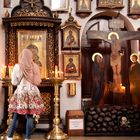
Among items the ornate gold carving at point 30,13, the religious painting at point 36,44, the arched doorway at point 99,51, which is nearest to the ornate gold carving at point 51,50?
the religious painting at point 36,44

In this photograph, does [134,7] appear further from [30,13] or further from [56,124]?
[56,124]

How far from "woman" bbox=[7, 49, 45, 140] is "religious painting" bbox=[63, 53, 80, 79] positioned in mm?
1810

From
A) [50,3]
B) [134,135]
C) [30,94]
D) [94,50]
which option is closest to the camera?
[30,94]

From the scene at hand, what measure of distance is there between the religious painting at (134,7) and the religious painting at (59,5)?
1136 millimetres

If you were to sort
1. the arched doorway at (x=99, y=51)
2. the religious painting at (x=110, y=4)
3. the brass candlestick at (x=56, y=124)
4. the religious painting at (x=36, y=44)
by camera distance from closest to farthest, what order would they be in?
the brass candlestick at (x=56, y=124) → the religious painting at (x=36, y=44) → the religious painting at (x=110, y=4) → the arched doorway at (x=99, y=51)

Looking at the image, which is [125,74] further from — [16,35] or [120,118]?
[16,35]

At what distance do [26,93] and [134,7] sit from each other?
2.99m

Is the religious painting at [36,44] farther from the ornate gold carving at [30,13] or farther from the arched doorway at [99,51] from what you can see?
the arched doorway at [99,51]

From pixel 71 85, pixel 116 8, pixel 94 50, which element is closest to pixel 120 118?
pixel 71 85

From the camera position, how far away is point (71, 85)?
646cm

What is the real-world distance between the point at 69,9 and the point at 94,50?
92 centimetres

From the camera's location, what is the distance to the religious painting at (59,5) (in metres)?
6.46

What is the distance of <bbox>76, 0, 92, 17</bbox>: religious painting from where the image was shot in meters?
6.54

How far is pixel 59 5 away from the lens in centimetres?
648
